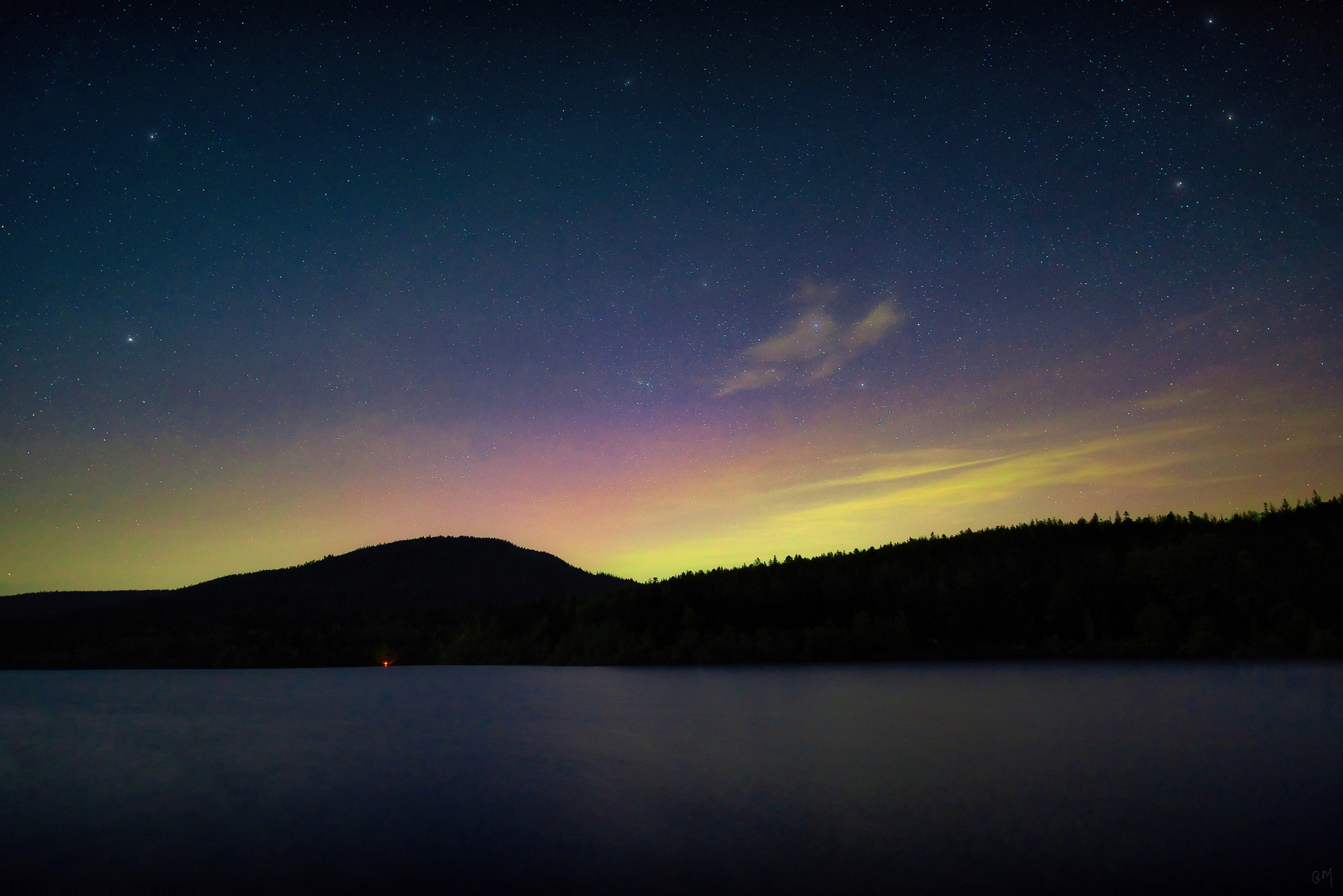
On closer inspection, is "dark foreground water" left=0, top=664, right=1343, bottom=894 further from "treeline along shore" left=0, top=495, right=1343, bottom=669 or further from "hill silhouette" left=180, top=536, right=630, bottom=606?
"hill silhouette" left=180, top=536, right=630, bottom=606

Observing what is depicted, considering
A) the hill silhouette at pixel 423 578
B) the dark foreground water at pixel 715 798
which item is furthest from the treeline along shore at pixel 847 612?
the dark foreground water at pixel 715 798

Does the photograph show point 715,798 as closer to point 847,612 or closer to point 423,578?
point 847,612

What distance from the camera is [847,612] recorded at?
10681 cm

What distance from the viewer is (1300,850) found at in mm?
12281

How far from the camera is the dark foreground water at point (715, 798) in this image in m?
12.2

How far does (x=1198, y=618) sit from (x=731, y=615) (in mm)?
58572

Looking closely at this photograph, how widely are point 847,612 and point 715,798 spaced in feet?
304

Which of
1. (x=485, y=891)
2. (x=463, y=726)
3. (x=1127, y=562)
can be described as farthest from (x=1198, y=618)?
(x=485, y=891)

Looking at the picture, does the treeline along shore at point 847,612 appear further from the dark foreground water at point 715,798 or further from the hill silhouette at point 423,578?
the dark foreground water at point 715,798

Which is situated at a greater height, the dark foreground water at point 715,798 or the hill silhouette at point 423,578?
the hill silhouette at point 423,578

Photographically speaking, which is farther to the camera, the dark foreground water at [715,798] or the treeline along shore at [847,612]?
the treeline along shore at [847,612]

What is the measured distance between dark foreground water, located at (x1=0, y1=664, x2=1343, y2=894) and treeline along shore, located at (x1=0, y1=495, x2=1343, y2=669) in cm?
5241

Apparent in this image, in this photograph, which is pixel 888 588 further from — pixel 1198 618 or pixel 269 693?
pixel 269 693

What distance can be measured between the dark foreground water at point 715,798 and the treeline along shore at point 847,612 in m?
52.4
